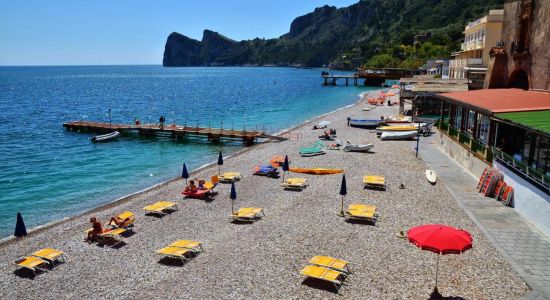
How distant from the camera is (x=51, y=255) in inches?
Result: 593

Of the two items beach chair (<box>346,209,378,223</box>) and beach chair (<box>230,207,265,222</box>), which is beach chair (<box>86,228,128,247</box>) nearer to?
beach chair (<box>230,207,265,222</box>)

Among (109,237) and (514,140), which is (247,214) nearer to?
(109,237)

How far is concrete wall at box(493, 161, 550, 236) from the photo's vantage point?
15.1 meters

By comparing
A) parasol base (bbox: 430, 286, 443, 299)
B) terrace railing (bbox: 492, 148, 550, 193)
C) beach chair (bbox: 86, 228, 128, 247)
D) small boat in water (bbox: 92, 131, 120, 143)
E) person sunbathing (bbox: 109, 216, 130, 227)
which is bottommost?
small boat in water (bbox: 92, 131, 120, 143)

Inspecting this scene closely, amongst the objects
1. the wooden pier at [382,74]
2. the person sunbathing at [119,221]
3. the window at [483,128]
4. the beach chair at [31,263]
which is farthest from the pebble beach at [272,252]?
the wooden pier at [382,74]

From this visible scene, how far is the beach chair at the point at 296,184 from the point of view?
75.3 ft

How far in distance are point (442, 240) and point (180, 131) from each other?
124 ft

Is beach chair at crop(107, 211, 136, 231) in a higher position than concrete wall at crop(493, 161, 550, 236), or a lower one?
lower

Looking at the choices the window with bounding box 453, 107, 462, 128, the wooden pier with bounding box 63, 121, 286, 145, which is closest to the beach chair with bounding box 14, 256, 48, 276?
the window with bounding box 453, 107, 462, 128

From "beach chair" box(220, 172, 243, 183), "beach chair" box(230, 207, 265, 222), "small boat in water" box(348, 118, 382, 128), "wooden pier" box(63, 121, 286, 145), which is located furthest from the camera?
"small boat in water" box(348, 118, 382, 128)

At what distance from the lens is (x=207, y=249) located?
50.6ft

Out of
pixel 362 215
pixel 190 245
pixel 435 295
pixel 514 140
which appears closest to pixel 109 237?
pixel 190 245

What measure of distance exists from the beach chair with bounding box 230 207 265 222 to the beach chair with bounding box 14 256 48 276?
24.4ft

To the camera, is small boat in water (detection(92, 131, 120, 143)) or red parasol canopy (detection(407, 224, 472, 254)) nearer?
red parasol canopy (detection(407, 224, 472, 254))
